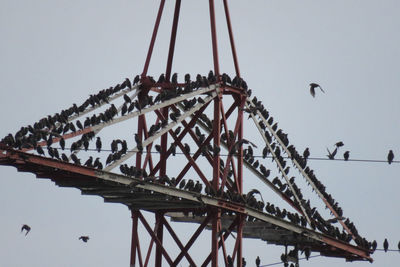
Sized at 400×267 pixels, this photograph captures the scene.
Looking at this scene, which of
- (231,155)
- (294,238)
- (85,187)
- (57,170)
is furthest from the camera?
(294,238)

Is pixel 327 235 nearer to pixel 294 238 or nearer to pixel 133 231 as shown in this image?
pixel 294 238

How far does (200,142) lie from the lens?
44.8 metres

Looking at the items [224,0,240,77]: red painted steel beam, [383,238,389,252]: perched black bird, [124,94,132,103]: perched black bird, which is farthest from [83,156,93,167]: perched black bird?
[383,238,389,252]: perched black bird

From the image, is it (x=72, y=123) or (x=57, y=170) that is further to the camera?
(x=72, y=123)

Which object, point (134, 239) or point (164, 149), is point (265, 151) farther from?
point (134, 239)

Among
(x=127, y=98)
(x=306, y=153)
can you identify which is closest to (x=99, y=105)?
(x=127, y=98)

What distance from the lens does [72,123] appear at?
40.8 m

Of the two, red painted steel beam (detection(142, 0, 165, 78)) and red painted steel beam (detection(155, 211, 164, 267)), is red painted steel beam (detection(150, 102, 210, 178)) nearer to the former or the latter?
red painted steel beam (detection(155, 211, 164, 267))

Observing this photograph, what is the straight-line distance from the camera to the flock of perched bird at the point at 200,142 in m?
39.2

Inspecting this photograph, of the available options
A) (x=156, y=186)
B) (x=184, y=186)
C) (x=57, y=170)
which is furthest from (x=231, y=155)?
(x=57, y=170)

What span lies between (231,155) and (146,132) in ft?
10.3

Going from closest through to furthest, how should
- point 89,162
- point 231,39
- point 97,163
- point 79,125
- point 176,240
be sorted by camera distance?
point 97,163, point 89,162, point 79,125, point 176,240, point 231,39

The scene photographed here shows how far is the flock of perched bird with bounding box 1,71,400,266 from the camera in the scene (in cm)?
3916

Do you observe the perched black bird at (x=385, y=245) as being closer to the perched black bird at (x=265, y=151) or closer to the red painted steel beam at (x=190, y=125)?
the perched black bird at (x=265, y=151)
